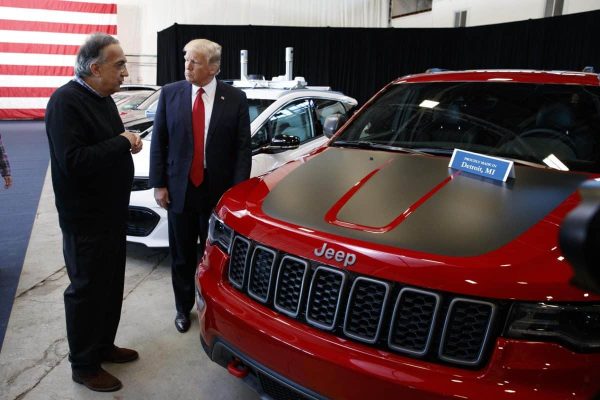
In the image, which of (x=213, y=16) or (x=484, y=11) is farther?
(x=213, y=16)

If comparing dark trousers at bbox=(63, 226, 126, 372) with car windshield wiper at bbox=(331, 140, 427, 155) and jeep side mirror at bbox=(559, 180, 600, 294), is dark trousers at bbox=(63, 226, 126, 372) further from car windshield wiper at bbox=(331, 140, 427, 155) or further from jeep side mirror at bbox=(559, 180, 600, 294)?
jeep side mirror at bbox=(559, 180, 600, 294)

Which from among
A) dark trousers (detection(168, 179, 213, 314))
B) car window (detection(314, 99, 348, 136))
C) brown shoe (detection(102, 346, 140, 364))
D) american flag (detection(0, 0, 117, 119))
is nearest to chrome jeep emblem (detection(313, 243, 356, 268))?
dark trousers (detection(168, 179, 213, 314))

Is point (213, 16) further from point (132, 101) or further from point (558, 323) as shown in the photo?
point (558, 323)

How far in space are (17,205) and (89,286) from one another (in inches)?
169

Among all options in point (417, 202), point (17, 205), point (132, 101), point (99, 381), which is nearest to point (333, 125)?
point (417, 202)

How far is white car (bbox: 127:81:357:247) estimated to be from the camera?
12.3ft

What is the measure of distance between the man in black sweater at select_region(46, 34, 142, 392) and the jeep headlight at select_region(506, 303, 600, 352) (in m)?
1.76

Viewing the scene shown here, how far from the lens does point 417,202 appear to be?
5.90ft

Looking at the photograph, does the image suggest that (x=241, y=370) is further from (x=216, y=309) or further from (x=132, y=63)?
(x=132, y=63)

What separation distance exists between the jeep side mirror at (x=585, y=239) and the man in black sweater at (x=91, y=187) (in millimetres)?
1887

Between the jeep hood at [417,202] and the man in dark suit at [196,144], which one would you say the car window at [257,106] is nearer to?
the man in dark suit at [196,144]

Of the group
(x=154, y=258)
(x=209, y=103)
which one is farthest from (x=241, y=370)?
(x=154, y=258)

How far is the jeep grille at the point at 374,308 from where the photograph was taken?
1398mm

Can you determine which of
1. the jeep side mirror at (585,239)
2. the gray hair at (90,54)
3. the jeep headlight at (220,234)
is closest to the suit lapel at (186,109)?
the gray hair at (90,54)
